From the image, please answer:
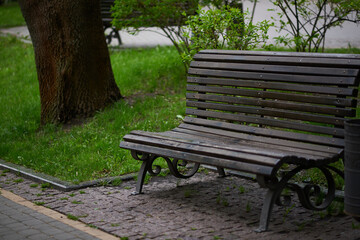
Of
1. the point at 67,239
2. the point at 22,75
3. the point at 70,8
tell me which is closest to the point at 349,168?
the point at 67,239

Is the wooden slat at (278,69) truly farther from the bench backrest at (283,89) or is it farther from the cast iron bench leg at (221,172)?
the cast iron bench leg at (221,172)

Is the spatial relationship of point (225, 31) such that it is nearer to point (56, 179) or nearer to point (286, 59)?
point (286, 59)

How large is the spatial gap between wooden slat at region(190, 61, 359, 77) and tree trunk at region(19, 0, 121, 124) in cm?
304

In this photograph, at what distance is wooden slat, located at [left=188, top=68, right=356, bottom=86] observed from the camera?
4.96 m

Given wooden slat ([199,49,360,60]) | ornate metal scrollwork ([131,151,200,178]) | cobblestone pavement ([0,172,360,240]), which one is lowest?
cobblestone pavement ([0,172,360,240])

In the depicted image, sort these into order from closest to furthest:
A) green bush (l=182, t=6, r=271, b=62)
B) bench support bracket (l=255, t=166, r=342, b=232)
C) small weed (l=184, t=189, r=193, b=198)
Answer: bench support bracket (l=255, t=166, r=342, b=232), small weed (l=184, t=189, r=193, b=198), green bush (l=182, t=6, r=271, b=62)

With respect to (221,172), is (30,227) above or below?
below

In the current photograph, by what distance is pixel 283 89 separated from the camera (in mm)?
5477

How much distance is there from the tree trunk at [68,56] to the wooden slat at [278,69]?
9.96 feet

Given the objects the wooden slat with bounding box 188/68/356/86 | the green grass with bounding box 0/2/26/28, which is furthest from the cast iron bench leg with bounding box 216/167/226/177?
the green grass with bounding box 0/2/26/28

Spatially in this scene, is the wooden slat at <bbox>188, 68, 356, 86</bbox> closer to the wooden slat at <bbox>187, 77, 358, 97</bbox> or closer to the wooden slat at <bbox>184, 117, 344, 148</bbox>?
the wooden slat at <bbox>187, 77, 358, 97</bbox>

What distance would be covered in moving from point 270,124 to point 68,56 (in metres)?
4.24

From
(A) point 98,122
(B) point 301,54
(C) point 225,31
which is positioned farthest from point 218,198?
(A) point 98,122

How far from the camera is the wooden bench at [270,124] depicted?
4758mm
